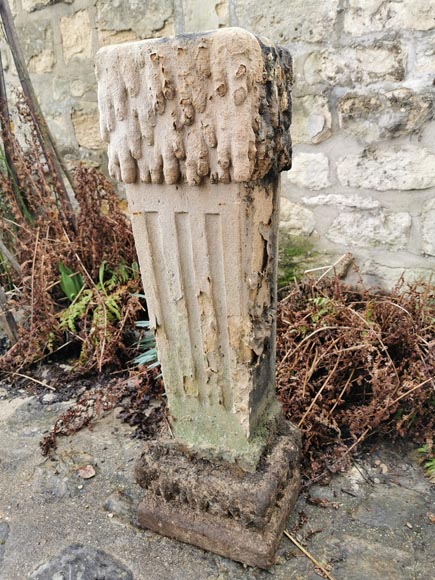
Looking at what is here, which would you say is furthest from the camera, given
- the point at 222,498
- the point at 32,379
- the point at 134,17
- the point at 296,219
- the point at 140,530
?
the point at 134,17

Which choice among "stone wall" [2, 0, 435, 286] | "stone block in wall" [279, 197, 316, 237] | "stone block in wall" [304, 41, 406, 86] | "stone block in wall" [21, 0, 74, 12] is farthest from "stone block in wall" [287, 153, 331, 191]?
"stone block in wall" [21, 0, 74, 12]

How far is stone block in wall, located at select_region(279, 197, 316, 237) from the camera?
2.58 meters

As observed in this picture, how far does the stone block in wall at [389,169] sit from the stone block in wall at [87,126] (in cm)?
173

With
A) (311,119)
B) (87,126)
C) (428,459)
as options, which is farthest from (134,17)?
(428,459)

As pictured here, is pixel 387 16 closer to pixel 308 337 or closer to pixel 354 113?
pixel 354 113

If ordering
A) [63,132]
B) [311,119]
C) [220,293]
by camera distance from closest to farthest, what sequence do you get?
[220,293]
[311,119]
[63,132]

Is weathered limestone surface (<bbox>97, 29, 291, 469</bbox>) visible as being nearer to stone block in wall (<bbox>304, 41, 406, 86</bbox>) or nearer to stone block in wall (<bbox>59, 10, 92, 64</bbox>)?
stone block in wall (<bbox>304, 41, 406, 86</bbox>)

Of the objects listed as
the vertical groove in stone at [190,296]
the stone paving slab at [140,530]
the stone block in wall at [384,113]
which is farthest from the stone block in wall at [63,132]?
the vertical groove in stone at [190,296]

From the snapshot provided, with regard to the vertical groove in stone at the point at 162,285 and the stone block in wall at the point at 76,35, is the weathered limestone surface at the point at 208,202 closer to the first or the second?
the vertical groove in stone at the point at 162,285

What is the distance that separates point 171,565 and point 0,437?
106 centimetres

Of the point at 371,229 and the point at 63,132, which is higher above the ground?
the point at 63,132

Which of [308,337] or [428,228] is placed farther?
[428,228]

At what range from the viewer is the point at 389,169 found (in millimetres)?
2266

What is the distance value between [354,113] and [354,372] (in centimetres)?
123
